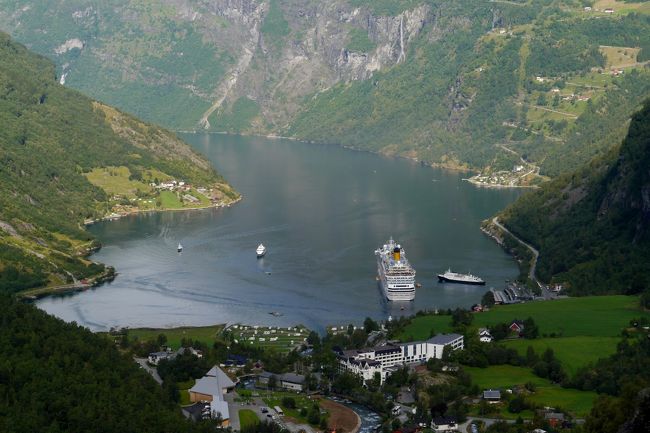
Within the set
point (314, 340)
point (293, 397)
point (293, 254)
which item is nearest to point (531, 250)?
point (293, 254)

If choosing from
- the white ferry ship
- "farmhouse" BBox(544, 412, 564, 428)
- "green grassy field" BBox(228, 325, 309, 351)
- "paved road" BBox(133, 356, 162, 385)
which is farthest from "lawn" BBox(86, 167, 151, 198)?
"farmhouse" BBox(544, 412, 564, 428)

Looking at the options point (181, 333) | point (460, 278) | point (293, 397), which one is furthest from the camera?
point (460, 278)

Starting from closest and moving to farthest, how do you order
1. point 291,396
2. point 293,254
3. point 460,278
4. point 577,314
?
1. point 291,396
2. point 577,314
3. point 460,278
4. point 293,254

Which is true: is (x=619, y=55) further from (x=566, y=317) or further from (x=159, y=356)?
(x=159, y=356)

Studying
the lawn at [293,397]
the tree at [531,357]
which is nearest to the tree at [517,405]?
the tree at [531,357]

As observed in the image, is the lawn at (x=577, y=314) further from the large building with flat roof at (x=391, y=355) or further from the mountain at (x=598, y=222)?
the large building with flat roof at (x=391, y=355)

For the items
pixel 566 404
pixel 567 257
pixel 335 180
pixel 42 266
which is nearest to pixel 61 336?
pixel 566 404

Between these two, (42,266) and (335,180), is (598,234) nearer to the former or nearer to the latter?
(42,266)

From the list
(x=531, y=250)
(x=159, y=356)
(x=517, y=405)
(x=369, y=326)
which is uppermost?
(x=531, y=250)

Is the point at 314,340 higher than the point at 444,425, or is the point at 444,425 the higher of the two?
the point at 314,340
